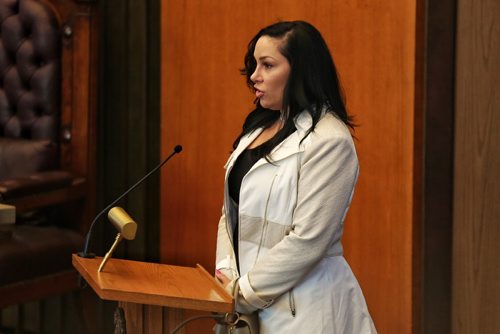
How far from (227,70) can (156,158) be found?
0.49 m

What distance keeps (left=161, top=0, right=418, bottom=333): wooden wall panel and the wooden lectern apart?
1.01 meters

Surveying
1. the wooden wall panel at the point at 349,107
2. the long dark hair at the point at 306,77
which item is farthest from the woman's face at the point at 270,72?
the wooden wall panel at the point at 349,107

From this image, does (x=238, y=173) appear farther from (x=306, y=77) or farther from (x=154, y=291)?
(x=154, y=291)

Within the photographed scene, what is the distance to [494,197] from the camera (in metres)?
2.80

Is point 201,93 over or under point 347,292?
over

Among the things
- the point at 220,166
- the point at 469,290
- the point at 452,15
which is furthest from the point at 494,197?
the point at 220,166

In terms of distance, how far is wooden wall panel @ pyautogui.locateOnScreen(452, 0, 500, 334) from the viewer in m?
2.79

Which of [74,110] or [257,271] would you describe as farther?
[74,110]

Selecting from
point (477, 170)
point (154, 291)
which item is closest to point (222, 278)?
point (154, 291)

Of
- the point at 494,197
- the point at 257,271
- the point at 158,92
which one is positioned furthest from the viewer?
the point at 158,92

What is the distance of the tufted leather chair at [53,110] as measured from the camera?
11.4ft

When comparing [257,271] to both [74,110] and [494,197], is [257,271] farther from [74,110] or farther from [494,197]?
[74,110]

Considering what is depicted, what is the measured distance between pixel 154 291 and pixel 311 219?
38cm

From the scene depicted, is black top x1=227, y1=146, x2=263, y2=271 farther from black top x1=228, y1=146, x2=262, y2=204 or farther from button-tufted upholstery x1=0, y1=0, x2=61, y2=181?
button-tufted upholstery x1=0, y1=0, x2=61, y2=181
